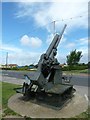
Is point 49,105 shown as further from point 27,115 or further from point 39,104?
point 27,115

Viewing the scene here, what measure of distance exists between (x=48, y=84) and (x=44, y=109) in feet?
4.00

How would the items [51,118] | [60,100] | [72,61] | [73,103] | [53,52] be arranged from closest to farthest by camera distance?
[51,118], [60,100], [73,103], [53,52], [72,61]

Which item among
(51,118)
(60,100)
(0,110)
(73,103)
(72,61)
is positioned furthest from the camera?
(72,61)

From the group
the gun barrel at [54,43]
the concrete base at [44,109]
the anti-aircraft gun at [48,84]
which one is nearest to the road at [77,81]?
the concrete base at [44,109]

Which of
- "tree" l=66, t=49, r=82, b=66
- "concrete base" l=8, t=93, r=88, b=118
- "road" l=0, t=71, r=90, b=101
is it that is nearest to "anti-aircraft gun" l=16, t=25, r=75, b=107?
"concrete base" l=8, t=93, r=88, b=118

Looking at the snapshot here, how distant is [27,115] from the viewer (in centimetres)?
733

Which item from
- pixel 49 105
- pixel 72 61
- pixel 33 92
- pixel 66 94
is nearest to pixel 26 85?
pixel 33 92

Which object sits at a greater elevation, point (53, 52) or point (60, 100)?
point (53, 52)

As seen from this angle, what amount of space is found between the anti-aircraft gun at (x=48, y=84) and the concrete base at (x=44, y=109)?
0.42 meters

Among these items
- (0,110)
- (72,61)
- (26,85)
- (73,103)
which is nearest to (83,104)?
(73,103)

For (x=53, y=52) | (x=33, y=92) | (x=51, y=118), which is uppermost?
(x=53, y=52)

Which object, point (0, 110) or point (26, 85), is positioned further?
point (26, 85)

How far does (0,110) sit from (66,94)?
3.31 meters

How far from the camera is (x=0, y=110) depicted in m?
7.83
